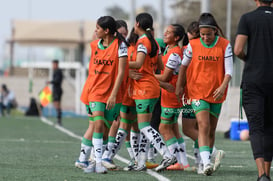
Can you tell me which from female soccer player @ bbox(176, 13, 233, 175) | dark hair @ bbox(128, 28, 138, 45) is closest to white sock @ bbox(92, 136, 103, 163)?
Answer: female soccer player @ bbox(176, 13, 233, 175)

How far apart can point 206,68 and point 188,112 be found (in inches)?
40.1

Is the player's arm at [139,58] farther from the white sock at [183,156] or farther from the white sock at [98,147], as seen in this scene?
the white sock at [183,156]

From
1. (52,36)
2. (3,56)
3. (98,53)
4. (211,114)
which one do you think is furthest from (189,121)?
(3,56)

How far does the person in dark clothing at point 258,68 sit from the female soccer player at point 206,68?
1.28m

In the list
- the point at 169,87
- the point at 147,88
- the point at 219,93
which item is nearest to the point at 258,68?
the point at 219,93

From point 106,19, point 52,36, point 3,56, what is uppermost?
point 106,19

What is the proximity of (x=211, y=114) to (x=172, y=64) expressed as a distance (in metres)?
0.93

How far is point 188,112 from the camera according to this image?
1152 cm

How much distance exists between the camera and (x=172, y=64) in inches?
447

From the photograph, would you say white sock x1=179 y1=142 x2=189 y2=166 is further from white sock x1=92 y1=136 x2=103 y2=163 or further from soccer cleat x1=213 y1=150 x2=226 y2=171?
white sock x1=92 y1=136 x2=103 y2=163

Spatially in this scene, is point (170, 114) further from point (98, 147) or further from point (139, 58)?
point (98, 147)

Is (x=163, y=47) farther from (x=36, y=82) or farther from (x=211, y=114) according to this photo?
(x=36, y=82)

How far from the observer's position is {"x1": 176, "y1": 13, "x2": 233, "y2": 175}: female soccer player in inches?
418

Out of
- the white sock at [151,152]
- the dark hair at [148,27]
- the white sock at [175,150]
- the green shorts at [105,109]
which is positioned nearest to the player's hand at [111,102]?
the green shorts at [105,109]
